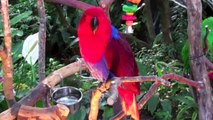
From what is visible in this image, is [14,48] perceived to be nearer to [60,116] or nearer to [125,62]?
[125,62]

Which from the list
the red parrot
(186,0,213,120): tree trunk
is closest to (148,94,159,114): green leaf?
Answer: (186,0,213,120): tree trunk

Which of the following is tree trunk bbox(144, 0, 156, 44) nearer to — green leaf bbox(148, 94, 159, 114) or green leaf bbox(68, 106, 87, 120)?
green leaf bbox(148, 94, 159, 114)

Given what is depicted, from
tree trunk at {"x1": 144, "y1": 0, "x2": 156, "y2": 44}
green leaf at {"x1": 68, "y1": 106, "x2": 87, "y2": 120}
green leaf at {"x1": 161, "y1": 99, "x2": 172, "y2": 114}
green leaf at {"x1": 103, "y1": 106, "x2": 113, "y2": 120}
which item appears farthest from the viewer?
tree trunk at {"x1": 144, "y1": 0, "x2": 156, "y2": 44}

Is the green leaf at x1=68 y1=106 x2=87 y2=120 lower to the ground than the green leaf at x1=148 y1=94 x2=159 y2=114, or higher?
higher

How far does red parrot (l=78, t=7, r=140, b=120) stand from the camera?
1120 millimetres

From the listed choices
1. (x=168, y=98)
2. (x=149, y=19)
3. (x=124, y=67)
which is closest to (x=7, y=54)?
(x=124, y=67)

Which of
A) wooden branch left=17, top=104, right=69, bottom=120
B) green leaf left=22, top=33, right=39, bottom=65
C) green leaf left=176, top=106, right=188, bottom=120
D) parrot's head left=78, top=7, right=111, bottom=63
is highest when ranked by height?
parrot's head left=78, top=7, right=111, bottom=63

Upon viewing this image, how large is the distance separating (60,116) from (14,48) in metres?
2.11

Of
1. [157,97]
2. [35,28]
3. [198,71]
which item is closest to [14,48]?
[35,28]

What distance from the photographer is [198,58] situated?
56.4 inches

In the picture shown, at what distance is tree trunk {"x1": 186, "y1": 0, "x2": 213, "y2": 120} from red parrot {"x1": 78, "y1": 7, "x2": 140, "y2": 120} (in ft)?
0.89

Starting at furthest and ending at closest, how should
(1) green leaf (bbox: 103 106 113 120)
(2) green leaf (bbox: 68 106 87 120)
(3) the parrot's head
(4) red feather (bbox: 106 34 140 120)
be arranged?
(1) green leaf (bbox: 103 106 113 120) → (2) green leaf (bbox: 68 106 87 120) → (4) red feather (bbox: 106 34 140 120) → (3) the parrot's head

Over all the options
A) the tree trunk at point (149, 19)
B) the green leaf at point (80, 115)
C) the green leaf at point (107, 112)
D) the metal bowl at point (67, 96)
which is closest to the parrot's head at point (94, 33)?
the metal bowl at point (67, 96)

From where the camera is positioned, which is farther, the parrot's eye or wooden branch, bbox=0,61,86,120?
the parrot's eye
